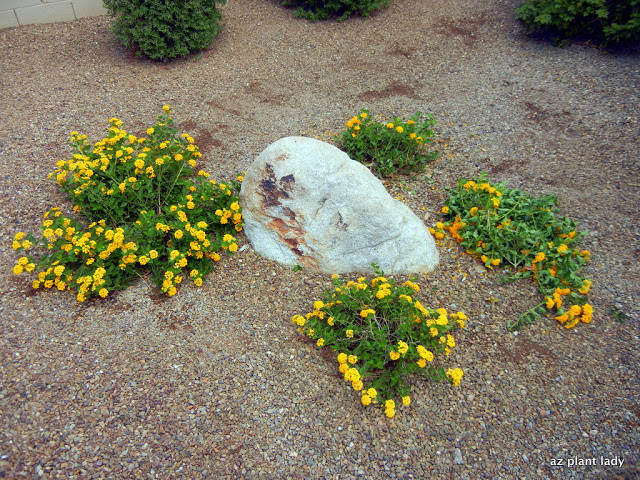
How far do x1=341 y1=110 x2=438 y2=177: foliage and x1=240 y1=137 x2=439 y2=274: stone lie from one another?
981mm

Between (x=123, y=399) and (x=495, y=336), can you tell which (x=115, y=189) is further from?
(x=495, y=336)

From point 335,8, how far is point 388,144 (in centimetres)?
380

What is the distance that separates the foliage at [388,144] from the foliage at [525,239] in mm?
646

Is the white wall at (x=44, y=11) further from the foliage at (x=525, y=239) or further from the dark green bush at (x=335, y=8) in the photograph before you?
the foliage at (x=525, y=239)

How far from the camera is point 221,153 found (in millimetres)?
4617

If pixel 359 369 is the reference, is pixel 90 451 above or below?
below

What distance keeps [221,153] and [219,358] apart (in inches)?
94.7

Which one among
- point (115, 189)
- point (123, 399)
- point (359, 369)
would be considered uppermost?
point (115, 189)

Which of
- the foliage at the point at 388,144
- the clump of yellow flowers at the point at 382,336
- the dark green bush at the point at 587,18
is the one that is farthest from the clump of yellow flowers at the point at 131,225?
the dark green bush at the point at 587,18

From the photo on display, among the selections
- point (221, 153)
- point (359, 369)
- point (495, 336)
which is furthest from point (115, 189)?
point (495, 336)

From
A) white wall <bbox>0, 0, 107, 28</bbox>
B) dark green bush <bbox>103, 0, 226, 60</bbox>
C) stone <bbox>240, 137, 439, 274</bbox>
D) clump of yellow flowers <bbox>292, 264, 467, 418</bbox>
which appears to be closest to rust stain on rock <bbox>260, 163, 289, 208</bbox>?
stone <bbox>240, 137, 439, 274</bbox>

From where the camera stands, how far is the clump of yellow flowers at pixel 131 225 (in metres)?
3.11

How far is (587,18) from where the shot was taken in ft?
19.8

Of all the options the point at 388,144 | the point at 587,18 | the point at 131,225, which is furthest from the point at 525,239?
the point at 587,18
